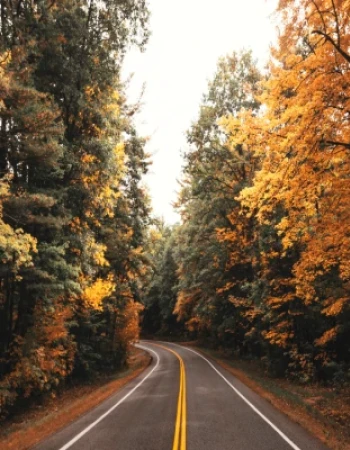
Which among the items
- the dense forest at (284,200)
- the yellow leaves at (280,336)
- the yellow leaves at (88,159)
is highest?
the yellow leaves at (88,159)

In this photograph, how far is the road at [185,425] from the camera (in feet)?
25.4

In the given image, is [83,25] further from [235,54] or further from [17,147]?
[235,54]

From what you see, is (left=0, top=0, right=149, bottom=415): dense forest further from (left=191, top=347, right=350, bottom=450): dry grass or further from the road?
(left=191, top=347, right=350, bottom=450): dry grass

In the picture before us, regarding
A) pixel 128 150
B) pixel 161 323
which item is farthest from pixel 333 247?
pixel 161 323

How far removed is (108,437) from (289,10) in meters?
10.1

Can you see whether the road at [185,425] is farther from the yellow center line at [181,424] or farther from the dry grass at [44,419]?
the dry grass at [44,419]

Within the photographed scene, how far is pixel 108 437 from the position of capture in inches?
329

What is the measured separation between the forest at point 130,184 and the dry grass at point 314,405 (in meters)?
1.31

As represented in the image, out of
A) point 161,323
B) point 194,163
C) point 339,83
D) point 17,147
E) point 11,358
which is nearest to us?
point 339,83

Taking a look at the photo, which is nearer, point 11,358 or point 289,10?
point 289,10

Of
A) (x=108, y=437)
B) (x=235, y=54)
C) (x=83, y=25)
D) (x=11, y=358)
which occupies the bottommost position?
(x=108, y=437)

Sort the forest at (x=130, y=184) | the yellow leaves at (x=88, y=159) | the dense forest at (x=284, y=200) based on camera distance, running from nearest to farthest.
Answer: the dense forest at (x=284, y=200) < the forest at (x=130, y=184) < the yellow leaves at (x=88, y=159)

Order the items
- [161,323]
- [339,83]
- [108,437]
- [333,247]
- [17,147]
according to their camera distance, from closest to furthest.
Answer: [339,83] < [108,437] < [333,247] < [17,147] < [161,323]

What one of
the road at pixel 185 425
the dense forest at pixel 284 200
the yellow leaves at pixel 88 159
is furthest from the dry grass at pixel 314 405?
the yellow leaves at pixel 88 159
